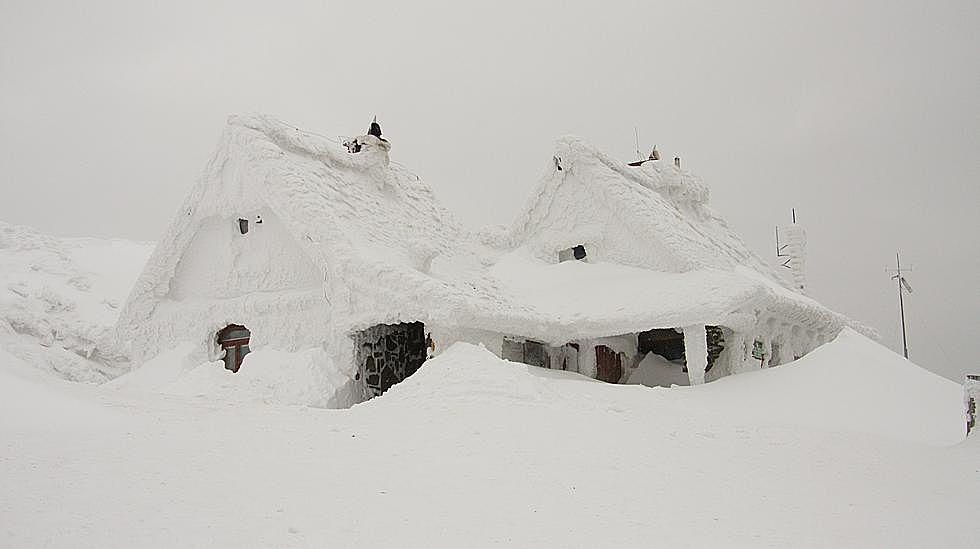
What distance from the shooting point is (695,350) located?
1582 cm

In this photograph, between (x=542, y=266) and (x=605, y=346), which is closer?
(x=605, y=346)

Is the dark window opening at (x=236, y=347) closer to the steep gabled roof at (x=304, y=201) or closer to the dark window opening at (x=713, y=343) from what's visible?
the steep gabled roof at (x=304, y=201)

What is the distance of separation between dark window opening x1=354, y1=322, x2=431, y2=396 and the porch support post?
18.1 ft

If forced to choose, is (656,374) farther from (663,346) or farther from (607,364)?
(607,364)

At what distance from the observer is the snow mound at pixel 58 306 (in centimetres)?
1983

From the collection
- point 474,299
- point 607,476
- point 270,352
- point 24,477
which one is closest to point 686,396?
point 474,299

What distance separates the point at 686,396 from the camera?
46.2ft

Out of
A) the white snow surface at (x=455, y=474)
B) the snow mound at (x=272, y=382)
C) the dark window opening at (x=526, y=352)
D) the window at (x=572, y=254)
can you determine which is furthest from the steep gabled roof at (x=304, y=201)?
the window at (x=572, y=254)

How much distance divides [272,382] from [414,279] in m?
3.18

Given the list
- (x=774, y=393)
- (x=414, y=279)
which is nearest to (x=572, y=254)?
(x=774, y=393)

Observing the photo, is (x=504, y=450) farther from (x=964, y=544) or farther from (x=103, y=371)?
(x=103, y=371)

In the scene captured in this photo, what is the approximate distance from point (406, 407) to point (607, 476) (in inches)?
129

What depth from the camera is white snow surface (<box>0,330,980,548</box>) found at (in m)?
5.50

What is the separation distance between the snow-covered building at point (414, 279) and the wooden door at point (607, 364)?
43 mm
